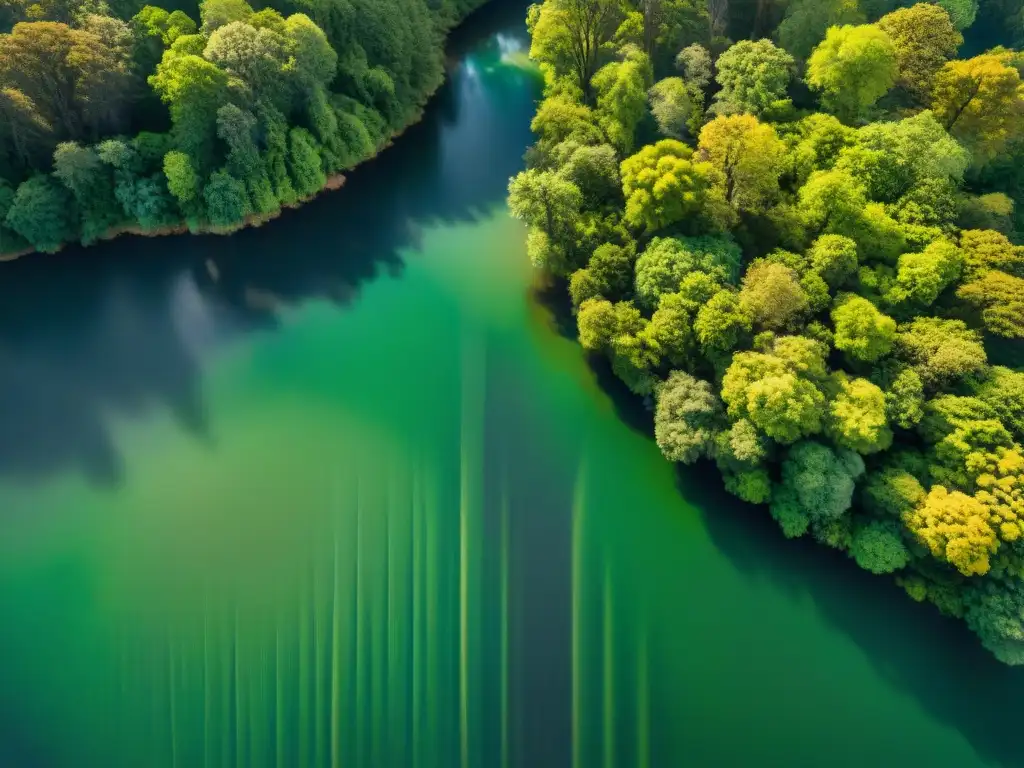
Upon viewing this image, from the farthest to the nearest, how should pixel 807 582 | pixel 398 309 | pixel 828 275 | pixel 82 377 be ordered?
pixel 398 309 → pixel 82 377 → pixel 828 275 → pixel 807 582

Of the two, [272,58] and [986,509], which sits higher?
[272,58]

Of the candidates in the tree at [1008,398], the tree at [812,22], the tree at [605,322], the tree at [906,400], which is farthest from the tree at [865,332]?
the tree at [812,22]

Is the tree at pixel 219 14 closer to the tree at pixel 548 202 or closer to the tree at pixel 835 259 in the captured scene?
the tree at pixel 548 202

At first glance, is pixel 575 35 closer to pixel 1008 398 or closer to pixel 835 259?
pixel 835 259

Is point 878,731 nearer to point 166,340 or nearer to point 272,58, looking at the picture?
point 166,340

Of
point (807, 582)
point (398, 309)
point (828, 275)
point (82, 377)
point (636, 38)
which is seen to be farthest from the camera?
point (636, 38)

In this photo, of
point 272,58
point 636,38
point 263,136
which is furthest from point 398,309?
point 636,38

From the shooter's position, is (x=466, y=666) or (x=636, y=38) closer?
(x=466, y=666)
